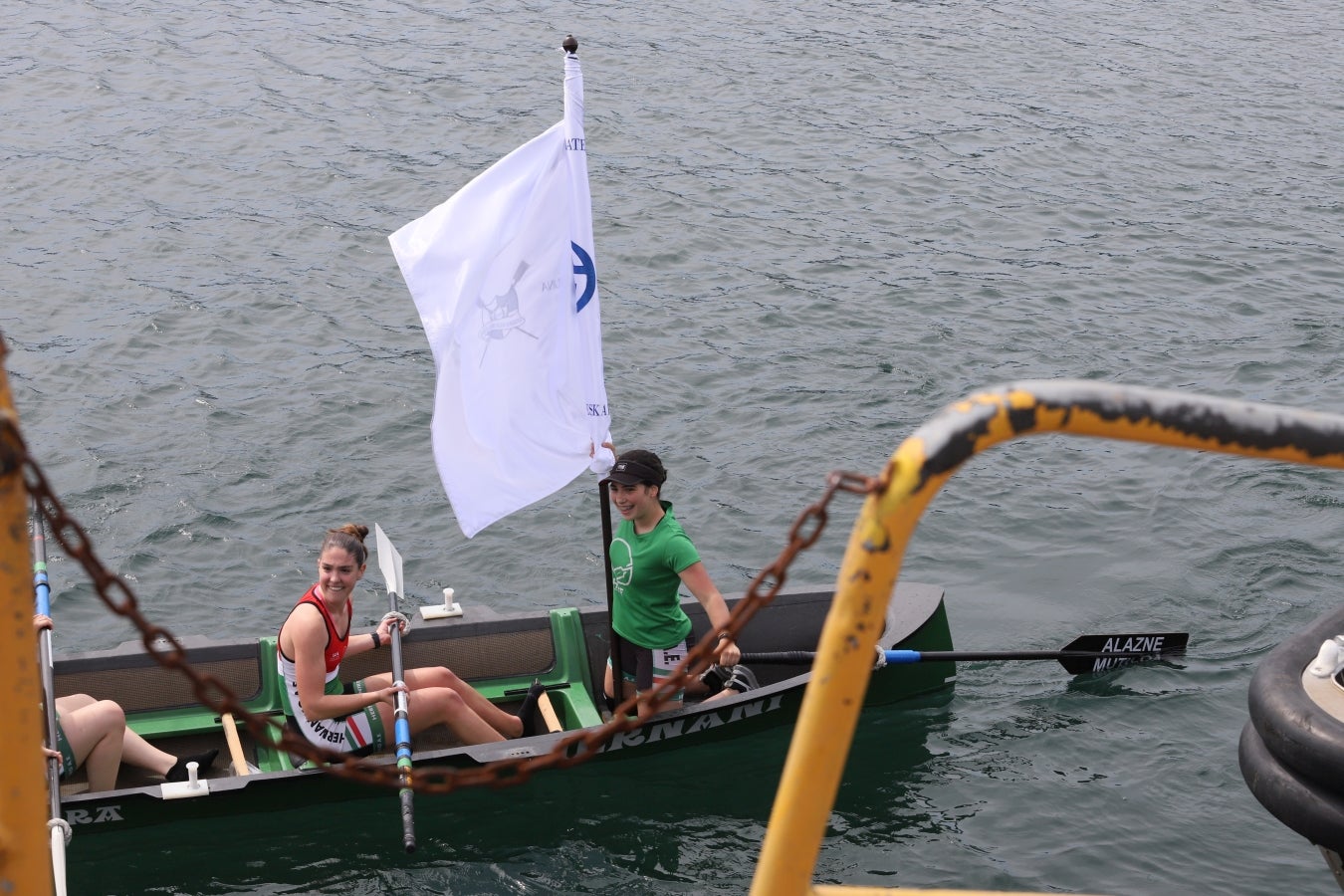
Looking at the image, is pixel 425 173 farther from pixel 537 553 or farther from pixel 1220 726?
pixel 1220 726

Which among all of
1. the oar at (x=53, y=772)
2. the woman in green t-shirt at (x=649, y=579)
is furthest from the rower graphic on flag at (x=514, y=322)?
the oar at (x=53, y=772)

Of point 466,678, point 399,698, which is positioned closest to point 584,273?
point 399,698

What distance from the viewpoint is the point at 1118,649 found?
33.4 ft

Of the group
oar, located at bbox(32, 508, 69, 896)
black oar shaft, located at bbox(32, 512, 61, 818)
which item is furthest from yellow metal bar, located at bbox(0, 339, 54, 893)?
black oar shaft, located at bbox(32, 512, 61, 818)

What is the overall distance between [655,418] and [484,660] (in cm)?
452

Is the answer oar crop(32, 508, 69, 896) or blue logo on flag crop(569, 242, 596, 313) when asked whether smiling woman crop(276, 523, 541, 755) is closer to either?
oar crop(32, 508, 69, 896)

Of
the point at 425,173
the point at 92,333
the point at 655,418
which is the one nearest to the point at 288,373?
the point at 92,333

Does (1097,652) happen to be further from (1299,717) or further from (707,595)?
(1299,717)

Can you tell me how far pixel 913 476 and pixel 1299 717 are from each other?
287 cm

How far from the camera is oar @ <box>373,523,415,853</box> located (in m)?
7.16

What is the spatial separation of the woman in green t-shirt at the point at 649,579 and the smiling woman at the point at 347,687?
723 mm

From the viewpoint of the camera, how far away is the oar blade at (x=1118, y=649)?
1009 cm

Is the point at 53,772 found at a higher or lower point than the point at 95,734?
higher

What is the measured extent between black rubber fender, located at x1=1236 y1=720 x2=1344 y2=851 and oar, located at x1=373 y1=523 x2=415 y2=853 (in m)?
3.48
